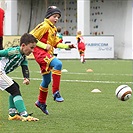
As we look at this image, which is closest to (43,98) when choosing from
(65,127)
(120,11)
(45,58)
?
(45,58)

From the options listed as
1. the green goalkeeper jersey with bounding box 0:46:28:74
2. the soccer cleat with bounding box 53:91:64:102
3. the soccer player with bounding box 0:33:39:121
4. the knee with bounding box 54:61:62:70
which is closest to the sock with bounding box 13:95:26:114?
the soccer player with bounding box 0:33:39:121

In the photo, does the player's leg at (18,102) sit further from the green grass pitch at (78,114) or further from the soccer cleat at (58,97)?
the soccer cleat at (58,97)

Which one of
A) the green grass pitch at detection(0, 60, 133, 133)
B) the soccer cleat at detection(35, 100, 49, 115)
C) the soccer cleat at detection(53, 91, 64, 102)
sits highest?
the soccer cleat at detection(53, 91, 64, 102)

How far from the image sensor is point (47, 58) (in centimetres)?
992

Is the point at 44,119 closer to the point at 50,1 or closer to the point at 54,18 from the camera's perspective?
the point at 54,18

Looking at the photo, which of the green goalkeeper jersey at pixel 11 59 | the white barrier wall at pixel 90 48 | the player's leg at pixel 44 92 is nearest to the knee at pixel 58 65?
the player's leg at pixel 44 92

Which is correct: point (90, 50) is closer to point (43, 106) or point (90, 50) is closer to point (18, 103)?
point (43, 106)

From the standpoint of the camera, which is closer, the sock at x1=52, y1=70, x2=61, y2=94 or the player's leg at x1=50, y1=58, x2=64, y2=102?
the player's leg at x1=50, y1=58, x2=64, y2=102

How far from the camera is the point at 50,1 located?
4784 centimetres

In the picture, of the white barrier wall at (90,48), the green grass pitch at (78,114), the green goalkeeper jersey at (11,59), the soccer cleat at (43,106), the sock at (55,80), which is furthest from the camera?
the white barrier wall at (90,48)

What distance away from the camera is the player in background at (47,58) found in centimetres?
980

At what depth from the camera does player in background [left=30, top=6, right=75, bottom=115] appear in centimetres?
980

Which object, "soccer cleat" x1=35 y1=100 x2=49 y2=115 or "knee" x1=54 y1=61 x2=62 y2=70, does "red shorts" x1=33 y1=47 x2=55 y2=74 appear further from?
"soccer cleat" x1=35 y1=100 x2=49 y2=115

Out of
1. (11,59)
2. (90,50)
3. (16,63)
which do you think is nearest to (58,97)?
(16,63)
